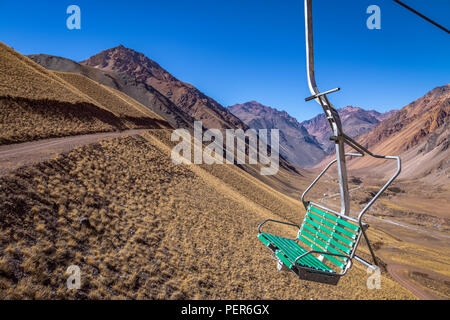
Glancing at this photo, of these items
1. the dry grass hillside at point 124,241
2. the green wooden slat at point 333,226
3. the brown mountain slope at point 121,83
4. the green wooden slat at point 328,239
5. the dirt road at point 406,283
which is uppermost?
the brown mountain slope at point 121,83

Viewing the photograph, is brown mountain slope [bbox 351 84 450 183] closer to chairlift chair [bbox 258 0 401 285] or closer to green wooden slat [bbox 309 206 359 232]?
green wooden slat [bbox 309 206 359 232]

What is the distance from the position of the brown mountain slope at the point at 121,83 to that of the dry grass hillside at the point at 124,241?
81.7 m

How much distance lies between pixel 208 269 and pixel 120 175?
10261 millimetres

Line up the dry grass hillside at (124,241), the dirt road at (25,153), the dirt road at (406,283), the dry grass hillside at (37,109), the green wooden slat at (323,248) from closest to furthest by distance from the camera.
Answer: the green wooden slat at (323,248)
the dry grass hillside at (124,241)
the dirt road at (25,153)
the dry grass hillside at (37,109)
the dirt road at (406,283)

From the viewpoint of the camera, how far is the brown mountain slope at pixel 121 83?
99.7m

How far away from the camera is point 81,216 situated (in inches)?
434

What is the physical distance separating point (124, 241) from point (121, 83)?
113501mm

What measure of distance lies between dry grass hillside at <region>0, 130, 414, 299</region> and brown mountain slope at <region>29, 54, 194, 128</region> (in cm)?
8174

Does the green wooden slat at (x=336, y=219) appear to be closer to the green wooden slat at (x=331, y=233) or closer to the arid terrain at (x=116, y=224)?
the green wooden slat at (x=331, y=233)

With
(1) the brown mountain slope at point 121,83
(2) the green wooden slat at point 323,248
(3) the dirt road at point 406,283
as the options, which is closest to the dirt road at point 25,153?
(2) the green wooden slat at point 323,248

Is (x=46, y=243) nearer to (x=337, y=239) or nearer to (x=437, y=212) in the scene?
(x=337, y=239)

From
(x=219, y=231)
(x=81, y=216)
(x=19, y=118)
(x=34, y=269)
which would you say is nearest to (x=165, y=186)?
(x=219, y=231)

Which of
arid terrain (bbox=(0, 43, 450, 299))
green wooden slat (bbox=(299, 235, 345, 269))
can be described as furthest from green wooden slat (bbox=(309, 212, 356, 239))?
arid terrain (bbox=(0, 43, 450, 299))

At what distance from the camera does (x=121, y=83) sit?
356 feet
